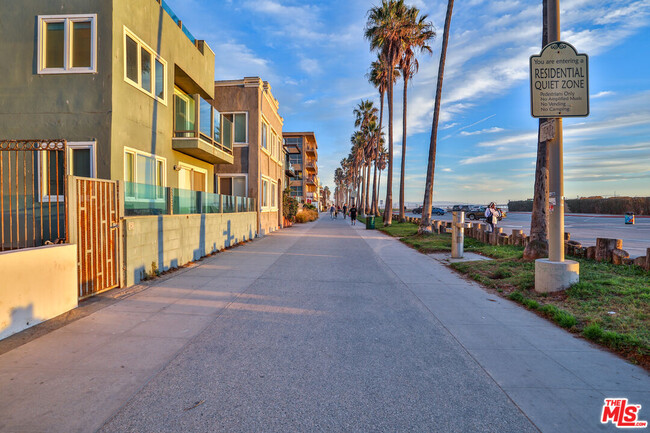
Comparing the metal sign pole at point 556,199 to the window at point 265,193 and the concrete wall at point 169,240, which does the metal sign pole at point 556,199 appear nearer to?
the concrete wall at point 169,240

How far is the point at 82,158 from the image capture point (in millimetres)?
9242

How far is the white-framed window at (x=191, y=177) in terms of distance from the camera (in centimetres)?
1421

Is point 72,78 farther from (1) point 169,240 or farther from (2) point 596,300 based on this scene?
(2) point 596,300

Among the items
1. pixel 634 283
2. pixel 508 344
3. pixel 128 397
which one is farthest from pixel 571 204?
pixel 128 397

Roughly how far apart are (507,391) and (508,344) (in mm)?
1362

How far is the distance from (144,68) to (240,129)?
916cm

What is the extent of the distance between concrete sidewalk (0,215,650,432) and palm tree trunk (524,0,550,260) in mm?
3377

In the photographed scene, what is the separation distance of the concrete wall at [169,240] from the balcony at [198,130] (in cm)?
264

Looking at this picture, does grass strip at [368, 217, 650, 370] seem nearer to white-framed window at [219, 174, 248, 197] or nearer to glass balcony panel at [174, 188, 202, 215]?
glass balcony panel at [174, 188, 202, 215]

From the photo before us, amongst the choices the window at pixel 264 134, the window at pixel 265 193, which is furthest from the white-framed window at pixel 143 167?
the window at pixel 264 134

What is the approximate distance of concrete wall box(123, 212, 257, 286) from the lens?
7797 mm

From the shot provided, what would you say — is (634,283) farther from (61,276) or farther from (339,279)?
(61,276)

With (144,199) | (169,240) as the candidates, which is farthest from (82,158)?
(169,240)

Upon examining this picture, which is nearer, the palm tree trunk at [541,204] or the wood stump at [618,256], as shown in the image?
the wood stump at [618,256]
